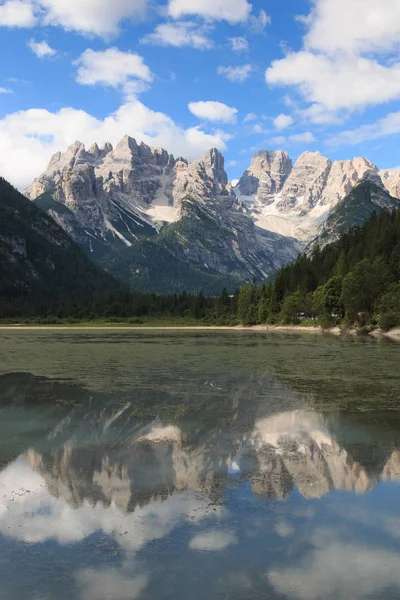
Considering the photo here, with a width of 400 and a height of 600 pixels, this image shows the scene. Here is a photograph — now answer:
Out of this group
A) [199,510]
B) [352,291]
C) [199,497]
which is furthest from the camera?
[352,291]

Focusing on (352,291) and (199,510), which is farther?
(352,291)

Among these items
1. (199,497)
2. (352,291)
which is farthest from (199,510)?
(352,291)

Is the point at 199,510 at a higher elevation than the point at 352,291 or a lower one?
lower

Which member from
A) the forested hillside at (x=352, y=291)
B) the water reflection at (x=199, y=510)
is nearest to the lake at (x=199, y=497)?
the water reflection at (x=199, y=510)

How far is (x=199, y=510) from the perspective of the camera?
1351 centimetres

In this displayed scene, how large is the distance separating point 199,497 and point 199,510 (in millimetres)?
1049

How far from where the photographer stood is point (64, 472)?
16766 millimetres

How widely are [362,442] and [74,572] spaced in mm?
13740

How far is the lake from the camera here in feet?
33.0

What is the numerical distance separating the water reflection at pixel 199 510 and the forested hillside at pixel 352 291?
101m

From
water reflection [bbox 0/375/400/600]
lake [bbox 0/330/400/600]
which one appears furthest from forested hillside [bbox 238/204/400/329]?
water reflection [bbox 0/375/400/600]

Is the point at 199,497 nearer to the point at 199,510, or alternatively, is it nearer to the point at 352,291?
the point at 199,510

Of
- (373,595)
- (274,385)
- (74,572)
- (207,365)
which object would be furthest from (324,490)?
(207,365)

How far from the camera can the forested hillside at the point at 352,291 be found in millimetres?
129625
